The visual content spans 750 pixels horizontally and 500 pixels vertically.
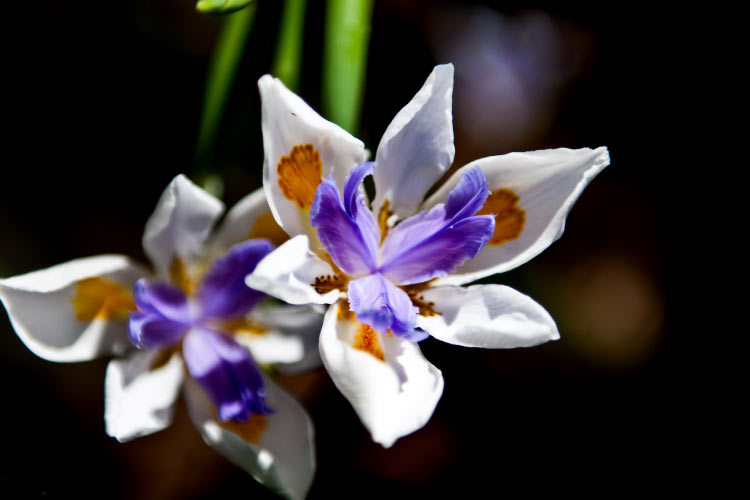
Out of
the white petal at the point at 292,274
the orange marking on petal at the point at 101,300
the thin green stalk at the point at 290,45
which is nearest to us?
the white petal at the point at 292,274

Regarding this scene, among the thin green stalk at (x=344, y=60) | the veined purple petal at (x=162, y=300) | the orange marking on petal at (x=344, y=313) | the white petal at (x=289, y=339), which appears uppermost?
the thin green stalk at (x=344, y=60)

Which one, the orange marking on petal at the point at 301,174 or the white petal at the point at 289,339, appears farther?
the white petal at the point at 289,339

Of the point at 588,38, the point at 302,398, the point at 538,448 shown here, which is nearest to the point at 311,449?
the point at 302,398

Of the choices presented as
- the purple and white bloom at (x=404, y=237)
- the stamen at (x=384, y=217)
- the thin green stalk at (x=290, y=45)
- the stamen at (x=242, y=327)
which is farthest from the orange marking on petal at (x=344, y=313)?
the thin green stalk at (x=290, y=45)

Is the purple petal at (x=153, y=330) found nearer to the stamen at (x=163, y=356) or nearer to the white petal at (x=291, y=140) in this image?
the stamen at (x=163, y=356)

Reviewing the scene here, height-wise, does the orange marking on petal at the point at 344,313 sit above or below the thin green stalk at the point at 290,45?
below

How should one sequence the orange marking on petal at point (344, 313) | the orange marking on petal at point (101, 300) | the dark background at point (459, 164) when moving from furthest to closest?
1. the dark background at point (459, 164)
2. the orange marking on petal at point (101, 300)
3. the orange marking on petal at point (344, 313)

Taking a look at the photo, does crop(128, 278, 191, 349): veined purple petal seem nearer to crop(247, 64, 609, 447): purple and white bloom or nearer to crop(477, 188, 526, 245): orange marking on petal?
crop(247, 64, 609, 447): purple and white bloom
